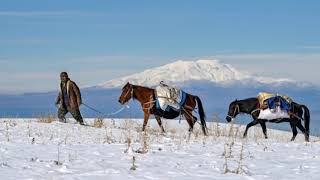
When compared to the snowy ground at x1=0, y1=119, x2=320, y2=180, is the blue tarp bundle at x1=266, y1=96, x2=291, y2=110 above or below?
above

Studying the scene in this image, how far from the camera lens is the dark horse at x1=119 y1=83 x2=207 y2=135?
19.7 metres

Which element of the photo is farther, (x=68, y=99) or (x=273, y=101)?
(x=68, y=99)

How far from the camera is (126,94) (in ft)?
66.2

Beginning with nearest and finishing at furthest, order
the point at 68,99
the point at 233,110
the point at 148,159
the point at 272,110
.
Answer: the point at 148,159
the point at 272,110
the point at 68,99
the point at 233,110

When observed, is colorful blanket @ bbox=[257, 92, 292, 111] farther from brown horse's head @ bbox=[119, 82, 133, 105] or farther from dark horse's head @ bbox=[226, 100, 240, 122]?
brown horse's head @ bbox=[119, 82, 133, 105]

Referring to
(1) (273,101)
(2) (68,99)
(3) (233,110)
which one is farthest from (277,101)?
(2) (68,99)

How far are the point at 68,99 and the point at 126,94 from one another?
1839 millimetres

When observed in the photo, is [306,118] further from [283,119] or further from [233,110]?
[233,110]

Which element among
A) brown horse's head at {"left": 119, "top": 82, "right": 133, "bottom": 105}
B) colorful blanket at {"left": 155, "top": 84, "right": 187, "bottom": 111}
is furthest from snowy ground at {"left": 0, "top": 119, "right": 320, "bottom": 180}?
brown horse's head at {"left": 119, "top": 82, "right": 133, "bottom": 105}

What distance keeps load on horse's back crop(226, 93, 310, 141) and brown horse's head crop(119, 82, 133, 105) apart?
3.31m

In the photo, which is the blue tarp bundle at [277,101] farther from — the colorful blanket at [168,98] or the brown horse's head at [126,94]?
the brown horse's head at [126,94]

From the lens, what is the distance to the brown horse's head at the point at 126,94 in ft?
66.1

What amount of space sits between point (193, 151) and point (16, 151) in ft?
10.7

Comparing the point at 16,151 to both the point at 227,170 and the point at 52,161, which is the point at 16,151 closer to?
the point at 52,161
